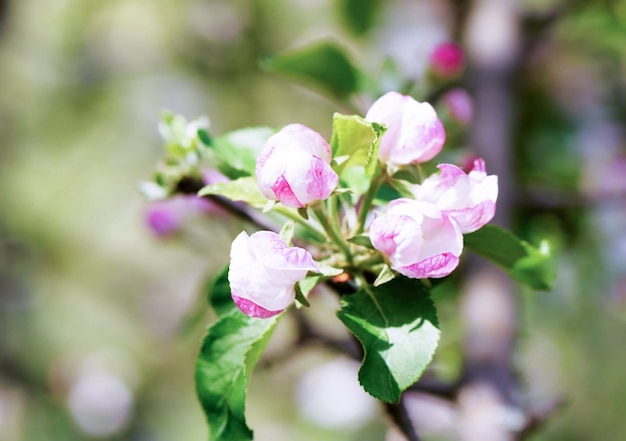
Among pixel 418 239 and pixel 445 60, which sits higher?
pixel 418 239

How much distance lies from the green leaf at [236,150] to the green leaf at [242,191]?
0.04 m

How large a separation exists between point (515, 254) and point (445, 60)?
0.49 meters

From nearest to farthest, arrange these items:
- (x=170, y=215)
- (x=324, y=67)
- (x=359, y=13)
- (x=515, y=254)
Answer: (x=515, y=254)
(x=324, y=67)
(x=170, y=215)
(x=359, y=13)

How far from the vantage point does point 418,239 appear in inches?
15.7

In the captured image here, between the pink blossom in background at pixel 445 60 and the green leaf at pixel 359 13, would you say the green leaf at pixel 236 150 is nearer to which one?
the pink blossom in background at pixel 445 60

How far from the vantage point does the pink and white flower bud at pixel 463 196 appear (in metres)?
0.42

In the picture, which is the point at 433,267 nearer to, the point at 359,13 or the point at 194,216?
the point at 194,216

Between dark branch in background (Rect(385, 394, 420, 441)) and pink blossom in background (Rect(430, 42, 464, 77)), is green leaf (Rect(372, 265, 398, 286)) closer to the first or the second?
dark branch in background (Rect(385, 394, 420, 441))

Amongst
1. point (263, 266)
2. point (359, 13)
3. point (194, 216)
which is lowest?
point (194, 216)

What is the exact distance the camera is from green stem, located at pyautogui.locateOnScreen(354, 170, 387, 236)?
1.52 feet

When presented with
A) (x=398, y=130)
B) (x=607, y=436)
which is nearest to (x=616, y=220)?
(x=607, y=436)

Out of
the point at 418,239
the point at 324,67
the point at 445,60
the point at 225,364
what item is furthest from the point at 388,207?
the point at 445,60

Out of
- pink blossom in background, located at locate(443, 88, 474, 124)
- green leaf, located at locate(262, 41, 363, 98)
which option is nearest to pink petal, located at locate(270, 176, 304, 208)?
green leaf, located at locate(262, 41, 363, 98)

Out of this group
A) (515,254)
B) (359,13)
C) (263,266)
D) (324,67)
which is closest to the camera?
(263,266)
